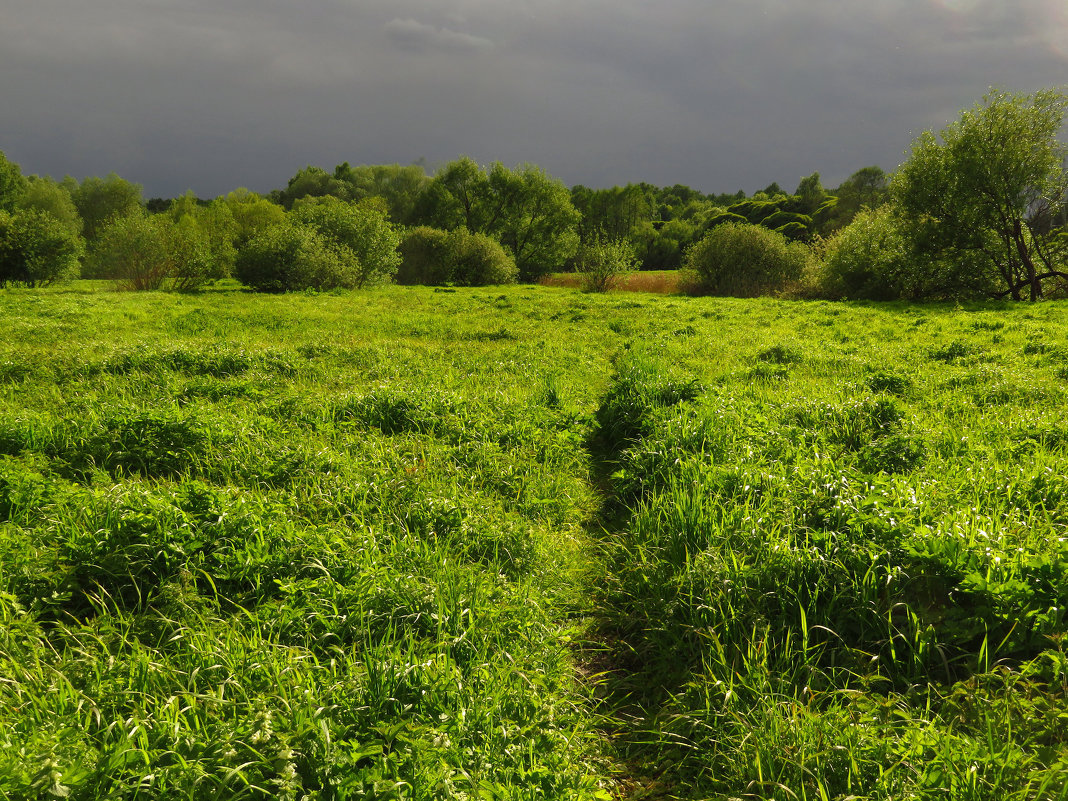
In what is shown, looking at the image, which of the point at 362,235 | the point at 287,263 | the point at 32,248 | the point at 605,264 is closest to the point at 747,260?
the point at 605,264

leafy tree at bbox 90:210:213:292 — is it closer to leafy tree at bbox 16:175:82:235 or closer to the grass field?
the grass field

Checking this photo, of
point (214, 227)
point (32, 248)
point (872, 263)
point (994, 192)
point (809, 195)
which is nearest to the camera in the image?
point (994, 192)

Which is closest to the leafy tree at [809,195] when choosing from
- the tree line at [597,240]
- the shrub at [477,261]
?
the tree line at [597,240]

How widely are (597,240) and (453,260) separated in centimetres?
1452

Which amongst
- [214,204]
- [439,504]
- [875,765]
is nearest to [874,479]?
[875,765]

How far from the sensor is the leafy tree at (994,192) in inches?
925

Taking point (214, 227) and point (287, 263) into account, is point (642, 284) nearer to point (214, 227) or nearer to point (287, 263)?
point (287, 263)

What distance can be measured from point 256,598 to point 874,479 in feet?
17.2

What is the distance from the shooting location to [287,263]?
33.3m

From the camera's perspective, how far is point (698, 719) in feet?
11.0

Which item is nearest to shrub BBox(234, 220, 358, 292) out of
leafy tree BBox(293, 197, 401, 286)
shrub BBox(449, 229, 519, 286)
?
leafy tree BBox(293, 197, 401, 286)

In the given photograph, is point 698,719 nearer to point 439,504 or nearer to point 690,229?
point 439,504

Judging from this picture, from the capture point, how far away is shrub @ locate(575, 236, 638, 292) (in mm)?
42344

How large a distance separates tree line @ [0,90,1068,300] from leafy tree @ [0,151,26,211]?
7.6 inches
